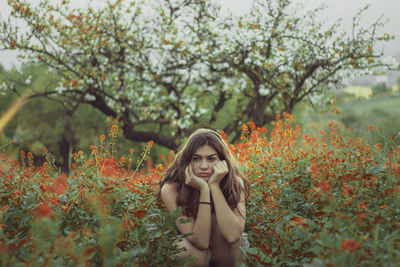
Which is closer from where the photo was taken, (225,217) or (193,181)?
(225,217)

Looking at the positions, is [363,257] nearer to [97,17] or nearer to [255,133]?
[255,133]

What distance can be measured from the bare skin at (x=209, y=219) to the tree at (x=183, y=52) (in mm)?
5038

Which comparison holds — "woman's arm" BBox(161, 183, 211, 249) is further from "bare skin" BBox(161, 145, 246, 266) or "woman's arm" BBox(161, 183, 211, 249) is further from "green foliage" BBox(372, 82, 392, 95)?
"green foliage" BBox(372, 82, 392, 95)

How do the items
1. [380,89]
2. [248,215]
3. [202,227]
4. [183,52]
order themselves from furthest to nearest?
[380,89] < [183,52] < [248,215] < [202,227]

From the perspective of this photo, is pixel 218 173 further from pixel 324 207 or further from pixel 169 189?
pixel 324 207

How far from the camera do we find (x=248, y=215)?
3.34m

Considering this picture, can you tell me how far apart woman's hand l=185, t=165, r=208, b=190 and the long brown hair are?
143 millimetres

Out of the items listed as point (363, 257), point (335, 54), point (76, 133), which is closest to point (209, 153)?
point (363, 257)

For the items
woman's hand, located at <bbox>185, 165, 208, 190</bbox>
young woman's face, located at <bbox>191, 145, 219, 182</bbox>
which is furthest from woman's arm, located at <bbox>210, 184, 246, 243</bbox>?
young woman's face, located at <bbox>191, 145, 219, 182</bbox>

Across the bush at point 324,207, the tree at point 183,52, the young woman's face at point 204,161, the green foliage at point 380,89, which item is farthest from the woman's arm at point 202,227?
Answer: the green foliage at point 380,89

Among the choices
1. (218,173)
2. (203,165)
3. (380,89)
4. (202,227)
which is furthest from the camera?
(380,89)

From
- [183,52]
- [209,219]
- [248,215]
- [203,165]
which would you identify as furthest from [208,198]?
[183,52]

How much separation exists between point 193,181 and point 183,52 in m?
Result: 5.69

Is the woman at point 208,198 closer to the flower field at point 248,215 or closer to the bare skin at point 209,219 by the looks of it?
the bare skin at point 209,219
